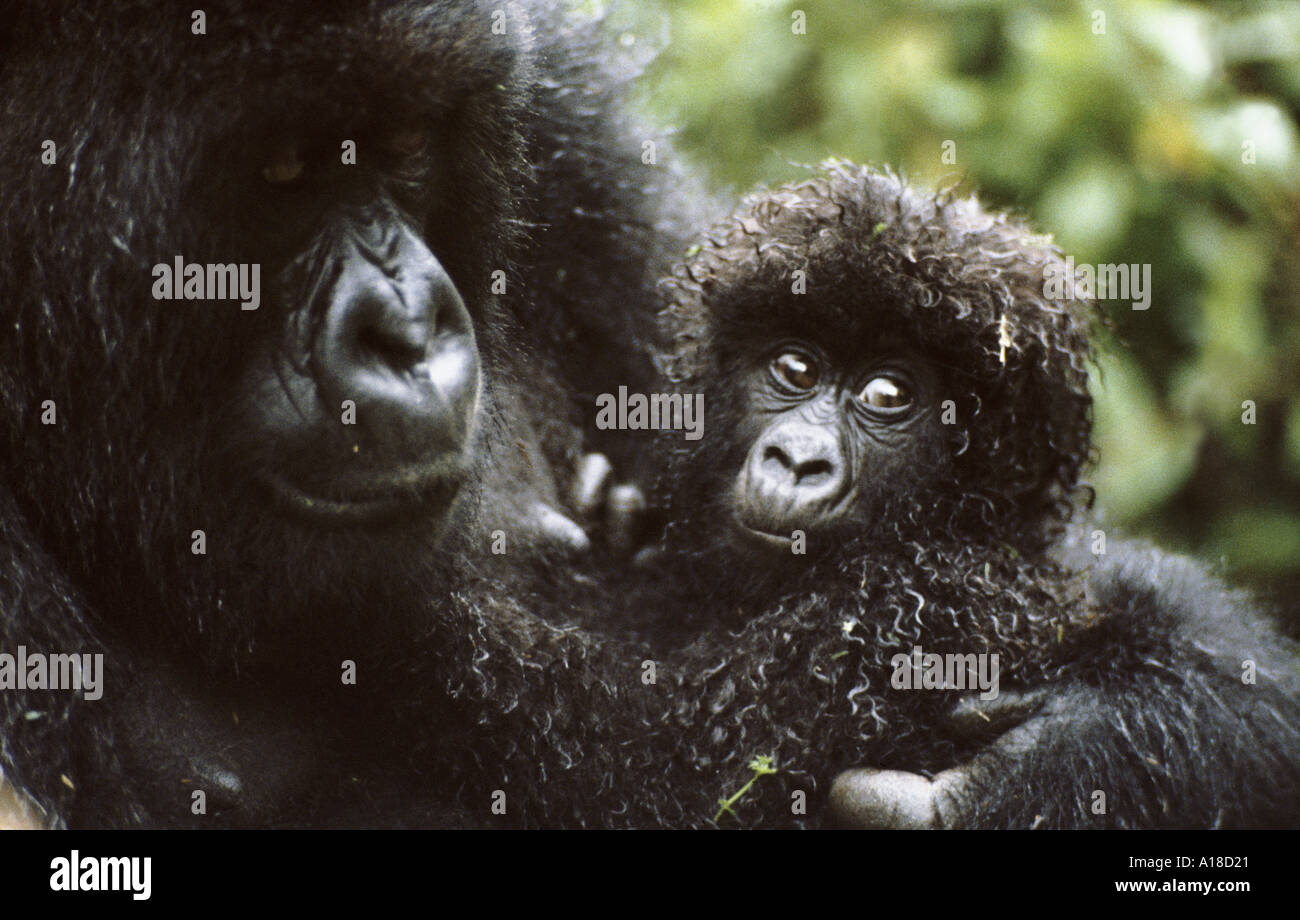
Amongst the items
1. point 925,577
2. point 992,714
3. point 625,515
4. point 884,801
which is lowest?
point 884,801

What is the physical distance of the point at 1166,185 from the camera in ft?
16.2

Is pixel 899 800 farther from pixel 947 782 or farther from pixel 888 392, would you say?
pixel 888 392

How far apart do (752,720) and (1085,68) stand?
322 cm

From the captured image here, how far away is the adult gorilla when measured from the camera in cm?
225

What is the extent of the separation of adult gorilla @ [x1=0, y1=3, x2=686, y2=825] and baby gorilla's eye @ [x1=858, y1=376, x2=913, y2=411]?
914 millimetres

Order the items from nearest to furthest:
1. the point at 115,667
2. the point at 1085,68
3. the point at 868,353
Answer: the point at 115,667 → the point at 868,353 → the point at 1085,68

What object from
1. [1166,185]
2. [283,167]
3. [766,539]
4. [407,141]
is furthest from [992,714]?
[1166,185]

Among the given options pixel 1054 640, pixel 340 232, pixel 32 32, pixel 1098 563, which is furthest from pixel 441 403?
pixel 1098 563

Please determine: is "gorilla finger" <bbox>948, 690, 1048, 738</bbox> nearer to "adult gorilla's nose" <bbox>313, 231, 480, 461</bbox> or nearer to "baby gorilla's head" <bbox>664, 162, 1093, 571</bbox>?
"baby gorilla's head" <bbox>664, 162, 1093, 571</bbox>

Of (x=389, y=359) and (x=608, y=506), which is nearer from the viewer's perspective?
(x=389, y=359)

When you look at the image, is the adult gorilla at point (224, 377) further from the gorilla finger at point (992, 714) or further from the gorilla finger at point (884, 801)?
the gorilla finger at point (992, 714)

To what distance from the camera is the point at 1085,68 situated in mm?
4922

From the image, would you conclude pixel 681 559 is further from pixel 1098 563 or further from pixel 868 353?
pixel 1098 563

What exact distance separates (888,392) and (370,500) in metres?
1.22
